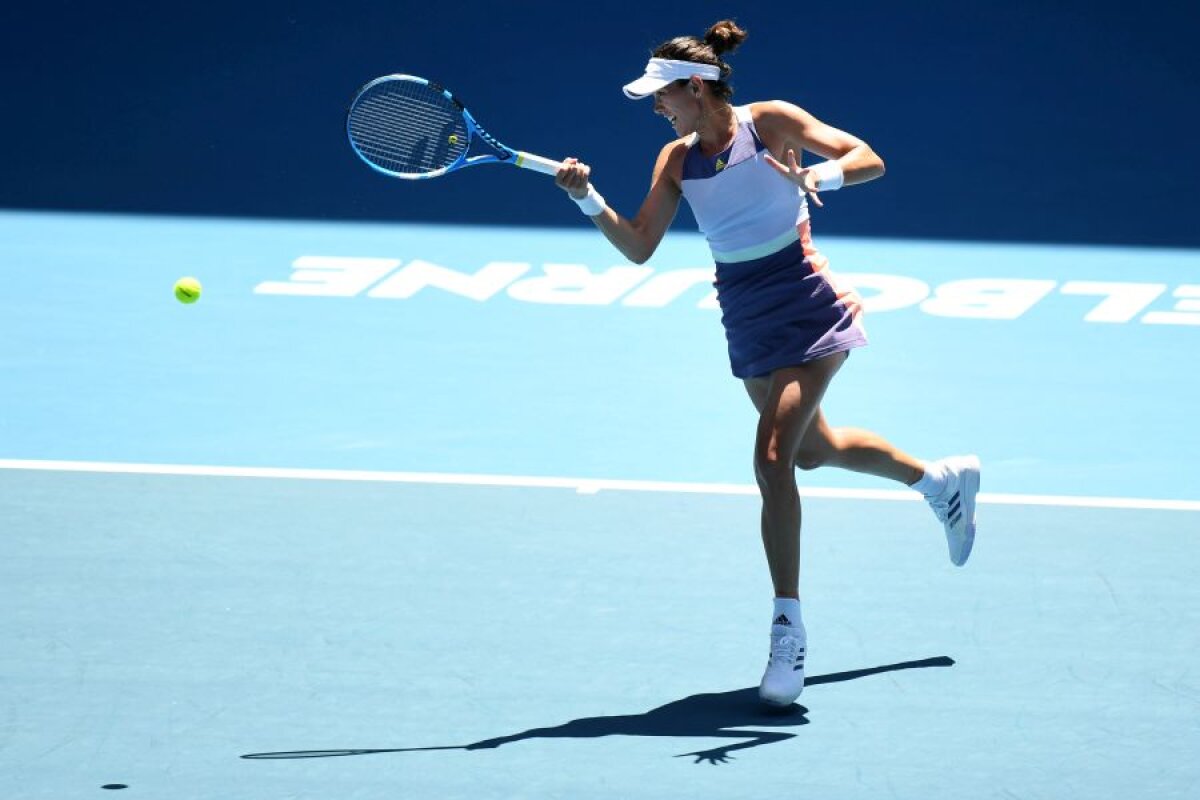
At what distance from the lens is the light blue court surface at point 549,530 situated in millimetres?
5457

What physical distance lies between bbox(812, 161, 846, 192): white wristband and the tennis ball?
14.1 ft

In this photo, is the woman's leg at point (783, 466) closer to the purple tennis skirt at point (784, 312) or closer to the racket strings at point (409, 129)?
the purple tennis skirt at point (784, 312)

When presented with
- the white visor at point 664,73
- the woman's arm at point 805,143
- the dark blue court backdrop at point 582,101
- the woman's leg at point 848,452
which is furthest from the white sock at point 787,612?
the dark blue court backdrop at point 582,101

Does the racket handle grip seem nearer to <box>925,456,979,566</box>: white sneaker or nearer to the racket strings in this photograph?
the racket strings

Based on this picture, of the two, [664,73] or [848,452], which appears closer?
[664,73]

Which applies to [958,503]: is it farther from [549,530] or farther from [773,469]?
[549,530]

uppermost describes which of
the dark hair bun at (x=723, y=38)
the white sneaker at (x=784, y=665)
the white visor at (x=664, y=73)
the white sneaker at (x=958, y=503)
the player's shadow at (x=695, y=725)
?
the dark hair bun at (x=723, y=38)

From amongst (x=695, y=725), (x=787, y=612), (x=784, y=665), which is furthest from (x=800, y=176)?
(x=695, y=725)

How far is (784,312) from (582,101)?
7095 mm

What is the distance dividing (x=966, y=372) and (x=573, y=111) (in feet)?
13.9

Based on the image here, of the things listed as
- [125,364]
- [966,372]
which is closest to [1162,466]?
[966,372]

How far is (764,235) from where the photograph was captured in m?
6.04

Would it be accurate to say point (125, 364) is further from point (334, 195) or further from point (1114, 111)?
point (1114, 111)

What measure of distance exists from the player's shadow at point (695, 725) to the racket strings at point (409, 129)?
1.91 meters
